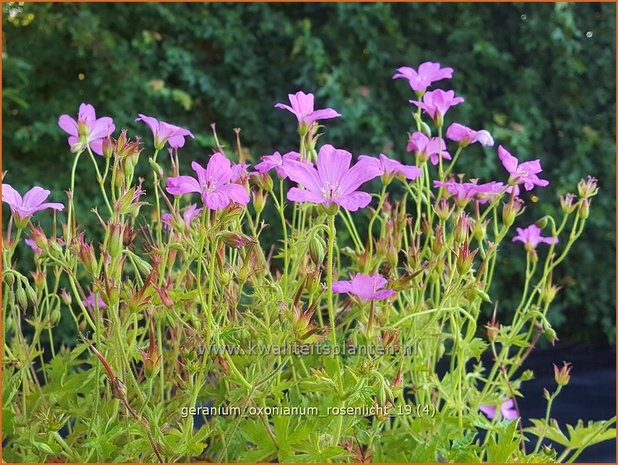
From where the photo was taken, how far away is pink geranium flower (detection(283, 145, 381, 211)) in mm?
547

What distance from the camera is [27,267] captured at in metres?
2.11

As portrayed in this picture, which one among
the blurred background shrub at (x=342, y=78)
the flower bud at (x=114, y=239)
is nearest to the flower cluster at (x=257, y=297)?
the flower bud at (x=114, y=239)

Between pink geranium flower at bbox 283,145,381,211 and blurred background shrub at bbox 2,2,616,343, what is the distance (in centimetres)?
161

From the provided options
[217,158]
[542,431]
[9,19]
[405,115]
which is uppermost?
[9,19]

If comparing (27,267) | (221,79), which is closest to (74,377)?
(27,267)

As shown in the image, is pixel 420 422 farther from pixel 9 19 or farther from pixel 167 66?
pixel 9 19

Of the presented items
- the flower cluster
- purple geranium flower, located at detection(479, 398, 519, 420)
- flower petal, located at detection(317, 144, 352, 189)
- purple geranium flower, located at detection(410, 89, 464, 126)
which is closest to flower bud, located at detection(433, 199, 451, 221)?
the flower cluster

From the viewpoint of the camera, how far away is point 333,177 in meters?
0.56

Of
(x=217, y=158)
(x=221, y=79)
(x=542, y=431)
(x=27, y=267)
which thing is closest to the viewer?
(x=217, y=158)

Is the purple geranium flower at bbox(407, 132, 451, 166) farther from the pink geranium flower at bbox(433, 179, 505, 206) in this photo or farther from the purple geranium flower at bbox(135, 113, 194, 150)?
the purple geranium flower at bbox(135, 113, 194, 150)

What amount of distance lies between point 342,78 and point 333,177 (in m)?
1.68

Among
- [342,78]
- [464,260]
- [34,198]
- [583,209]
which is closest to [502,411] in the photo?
[583,209]

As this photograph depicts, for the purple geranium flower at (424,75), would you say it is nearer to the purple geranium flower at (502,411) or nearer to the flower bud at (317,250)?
the flower bud at (317,250)

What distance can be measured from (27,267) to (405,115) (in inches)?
50.4
